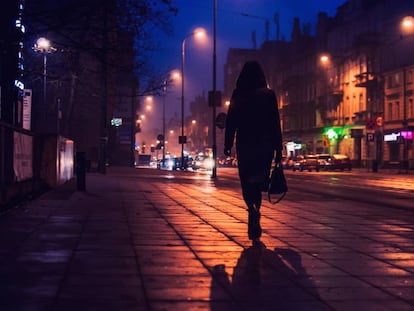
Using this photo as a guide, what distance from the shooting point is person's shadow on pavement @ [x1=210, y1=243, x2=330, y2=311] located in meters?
5.56

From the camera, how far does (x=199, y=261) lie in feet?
24.9

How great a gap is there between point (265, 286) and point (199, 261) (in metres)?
1.40

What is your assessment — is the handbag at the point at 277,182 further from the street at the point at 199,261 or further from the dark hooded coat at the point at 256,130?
the street at the point at 199,261

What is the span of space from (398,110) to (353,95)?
30.9 ft

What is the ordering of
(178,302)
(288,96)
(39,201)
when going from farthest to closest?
(288,96)
(39,201)
(178,302)

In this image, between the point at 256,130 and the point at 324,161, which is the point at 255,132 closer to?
the point at 256,130

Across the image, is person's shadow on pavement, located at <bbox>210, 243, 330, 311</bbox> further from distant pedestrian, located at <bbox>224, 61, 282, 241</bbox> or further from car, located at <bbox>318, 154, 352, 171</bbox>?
car, located at <bbox>318, 154, 352, 171</bbox>

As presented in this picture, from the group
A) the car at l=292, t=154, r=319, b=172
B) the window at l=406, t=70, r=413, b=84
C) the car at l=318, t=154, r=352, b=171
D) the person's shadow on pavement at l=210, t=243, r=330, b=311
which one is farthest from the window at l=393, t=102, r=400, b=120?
the person's shadow on pavement at l=210, t=243, r=330, b=311

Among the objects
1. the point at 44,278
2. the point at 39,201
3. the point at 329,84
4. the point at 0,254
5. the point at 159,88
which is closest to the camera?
the point at 44,278

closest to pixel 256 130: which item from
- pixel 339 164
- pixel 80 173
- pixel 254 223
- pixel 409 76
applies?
pixel 254 223

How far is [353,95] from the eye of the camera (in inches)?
2842

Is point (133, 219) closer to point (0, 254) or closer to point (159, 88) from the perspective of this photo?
point (0, 254)

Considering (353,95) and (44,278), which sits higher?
(353,95)

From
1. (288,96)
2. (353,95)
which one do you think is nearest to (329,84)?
(353,95)
